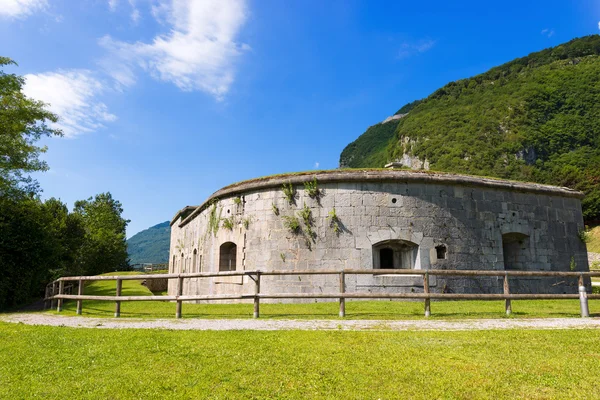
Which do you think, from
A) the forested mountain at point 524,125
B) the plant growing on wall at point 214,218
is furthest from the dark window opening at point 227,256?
the forested mountain at point 524,125

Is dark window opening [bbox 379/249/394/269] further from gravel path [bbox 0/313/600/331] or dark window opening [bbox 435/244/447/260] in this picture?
gravel path [bbox 0/313/600/331]

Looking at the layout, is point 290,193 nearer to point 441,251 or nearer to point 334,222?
point 334,222

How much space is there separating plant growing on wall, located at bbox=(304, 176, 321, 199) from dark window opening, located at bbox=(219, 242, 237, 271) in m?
3.53

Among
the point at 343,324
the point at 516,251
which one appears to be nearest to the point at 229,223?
the point at 343,324

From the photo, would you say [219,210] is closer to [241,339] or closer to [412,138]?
[241,339]

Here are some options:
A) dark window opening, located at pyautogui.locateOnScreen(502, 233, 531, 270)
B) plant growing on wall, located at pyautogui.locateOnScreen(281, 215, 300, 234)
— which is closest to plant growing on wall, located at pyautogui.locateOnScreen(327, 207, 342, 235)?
plant growing on wall, located at pyautogui.locateOnScreen(281, 215, 300, 234)

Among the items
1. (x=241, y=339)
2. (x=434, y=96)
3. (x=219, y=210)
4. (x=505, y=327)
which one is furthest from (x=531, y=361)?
(x=434, y=96)

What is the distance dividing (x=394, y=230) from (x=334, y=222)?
5.54 ft

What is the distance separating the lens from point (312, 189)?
12.1 m

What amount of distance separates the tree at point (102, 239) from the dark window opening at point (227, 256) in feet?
59.8

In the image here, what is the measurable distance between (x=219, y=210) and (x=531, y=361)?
11.2 m

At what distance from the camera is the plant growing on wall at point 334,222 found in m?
11.7

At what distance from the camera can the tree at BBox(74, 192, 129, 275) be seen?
104 ft

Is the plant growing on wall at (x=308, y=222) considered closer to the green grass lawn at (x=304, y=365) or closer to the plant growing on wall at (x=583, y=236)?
the green grass lawn at (x=304, y=365)
